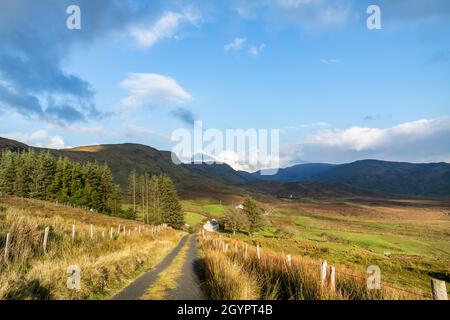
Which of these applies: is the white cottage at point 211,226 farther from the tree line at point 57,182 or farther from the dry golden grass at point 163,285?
the dry golden grass at point 163,285

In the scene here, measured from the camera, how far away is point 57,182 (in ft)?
265

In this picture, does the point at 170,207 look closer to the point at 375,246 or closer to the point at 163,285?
the point at 375,246

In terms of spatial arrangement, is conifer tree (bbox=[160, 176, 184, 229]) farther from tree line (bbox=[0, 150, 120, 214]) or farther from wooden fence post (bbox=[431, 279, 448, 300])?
wooden fence post (bbox=[431, 279, 448, 300])

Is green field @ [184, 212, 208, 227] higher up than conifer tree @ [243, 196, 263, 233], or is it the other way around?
conifer tree @ [243, 196, 263, 233]

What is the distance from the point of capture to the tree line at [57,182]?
8000 cm

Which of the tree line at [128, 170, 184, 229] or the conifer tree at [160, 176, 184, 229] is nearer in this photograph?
the tree line at [128, 170, 184, 229]

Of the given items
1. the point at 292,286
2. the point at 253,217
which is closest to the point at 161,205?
the point at 253,217

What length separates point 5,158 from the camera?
292ft

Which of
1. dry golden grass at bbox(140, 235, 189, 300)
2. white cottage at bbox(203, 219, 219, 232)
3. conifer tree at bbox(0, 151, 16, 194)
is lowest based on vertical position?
white cottage at bbox(203, 219, 219, 232)

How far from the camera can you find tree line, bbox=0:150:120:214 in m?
80.0

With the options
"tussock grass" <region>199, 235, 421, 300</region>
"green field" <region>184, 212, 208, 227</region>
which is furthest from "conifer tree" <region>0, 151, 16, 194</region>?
"tussock grass" <region>199, 235, 421, 300</region>

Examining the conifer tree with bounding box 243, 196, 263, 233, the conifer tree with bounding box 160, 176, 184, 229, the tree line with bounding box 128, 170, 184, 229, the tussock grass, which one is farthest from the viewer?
the conifer tree with bounding box 160, 176, 184, 229

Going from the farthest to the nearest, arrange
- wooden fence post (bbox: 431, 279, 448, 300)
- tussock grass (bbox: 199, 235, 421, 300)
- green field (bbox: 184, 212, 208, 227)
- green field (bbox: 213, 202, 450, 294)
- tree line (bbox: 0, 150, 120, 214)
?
green field (bbox: 184, 212, 208, 227) → tree line (bbox: 0, 150, 120, 214) → green field (bbox: 213, 202, 450, 294) → tussock grass (bbox: 199, 235, 421, 300) → wooden fence post (bbox: 431, 279, 448, 300)
